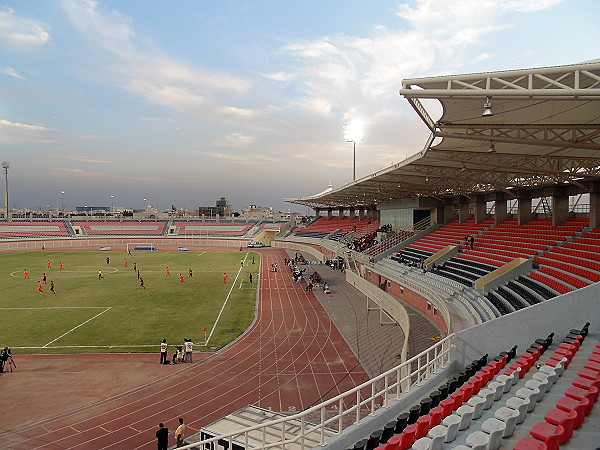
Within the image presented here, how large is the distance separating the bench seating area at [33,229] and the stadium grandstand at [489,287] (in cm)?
6364

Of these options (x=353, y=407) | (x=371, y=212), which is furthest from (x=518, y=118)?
(x=371, y=212)

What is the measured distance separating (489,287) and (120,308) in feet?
69.2

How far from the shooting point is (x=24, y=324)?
21391mm

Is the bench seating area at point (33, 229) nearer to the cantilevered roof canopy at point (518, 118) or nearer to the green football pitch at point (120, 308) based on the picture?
the green football pitch at point (120, 308)

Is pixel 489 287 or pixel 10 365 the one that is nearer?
pixel 10 365

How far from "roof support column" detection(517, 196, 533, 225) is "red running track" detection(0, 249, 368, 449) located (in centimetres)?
1529

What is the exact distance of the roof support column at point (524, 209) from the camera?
2641 centimetres

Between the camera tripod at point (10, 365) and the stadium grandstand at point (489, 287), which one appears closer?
the stadium grandstand at point (489, 287)

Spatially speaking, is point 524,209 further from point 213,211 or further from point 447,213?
point 213,211

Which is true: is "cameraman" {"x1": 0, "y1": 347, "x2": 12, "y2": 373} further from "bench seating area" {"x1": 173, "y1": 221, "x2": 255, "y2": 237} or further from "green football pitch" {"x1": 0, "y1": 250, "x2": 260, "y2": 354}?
"bench seating area" {"x1": 173, "y1": 221, "x2": 255, "y2": 237}

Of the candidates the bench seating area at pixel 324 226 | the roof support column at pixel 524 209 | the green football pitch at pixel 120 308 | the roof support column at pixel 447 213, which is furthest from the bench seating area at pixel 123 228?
the roof support column at pixel 524 209

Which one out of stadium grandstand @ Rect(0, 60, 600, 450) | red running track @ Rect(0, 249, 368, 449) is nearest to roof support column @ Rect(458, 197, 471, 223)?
stadium grandstand @ Rect(0, 60, 600, 450)

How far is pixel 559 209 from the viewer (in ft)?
77.1

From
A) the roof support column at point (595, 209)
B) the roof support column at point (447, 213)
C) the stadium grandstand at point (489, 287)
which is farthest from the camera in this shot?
the roof support column at point (447, 213)
